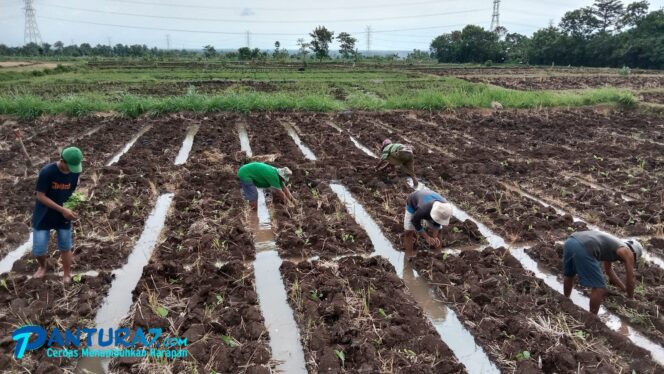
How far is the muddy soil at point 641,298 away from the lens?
4.41 meters

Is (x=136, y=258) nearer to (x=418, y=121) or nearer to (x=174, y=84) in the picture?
(x=418, y=121)

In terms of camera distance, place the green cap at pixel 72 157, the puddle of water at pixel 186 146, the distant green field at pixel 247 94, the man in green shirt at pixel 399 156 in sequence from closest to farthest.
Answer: the green cap at pixel 72 157, the man in green shirt at pixel 399 156, the puddle of water at pixel 186 146, the distant green field at pixel 247 94

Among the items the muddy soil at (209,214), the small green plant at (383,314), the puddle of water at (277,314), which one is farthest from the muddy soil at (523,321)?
the muddy soil at (209,214)

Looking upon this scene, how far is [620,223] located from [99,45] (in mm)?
81993

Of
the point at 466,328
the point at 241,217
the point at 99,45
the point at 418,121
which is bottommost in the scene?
the point at 466,328

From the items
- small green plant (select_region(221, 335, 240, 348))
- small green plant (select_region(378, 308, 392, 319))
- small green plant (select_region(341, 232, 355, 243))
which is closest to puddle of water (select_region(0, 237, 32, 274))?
small green plant (select_region(221, 335, 240, 348))

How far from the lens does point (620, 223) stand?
6793mm

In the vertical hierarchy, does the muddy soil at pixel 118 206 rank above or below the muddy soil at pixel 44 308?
above

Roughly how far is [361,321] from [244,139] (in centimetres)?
925

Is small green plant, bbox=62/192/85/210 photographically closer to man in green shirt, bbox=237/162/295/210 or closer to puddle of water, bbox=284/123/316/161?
man in green shirt, bbox=237/162/295/210

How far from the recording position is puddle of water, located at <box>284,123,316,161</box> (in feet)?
36.3

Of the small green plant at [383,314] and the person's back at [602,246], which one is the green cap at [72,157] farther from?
the person's back at [602,246]

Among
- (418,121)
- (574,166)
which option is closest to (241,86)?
(418,121)

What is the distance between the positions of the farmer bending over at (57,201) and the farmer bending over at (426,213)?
3.78m
